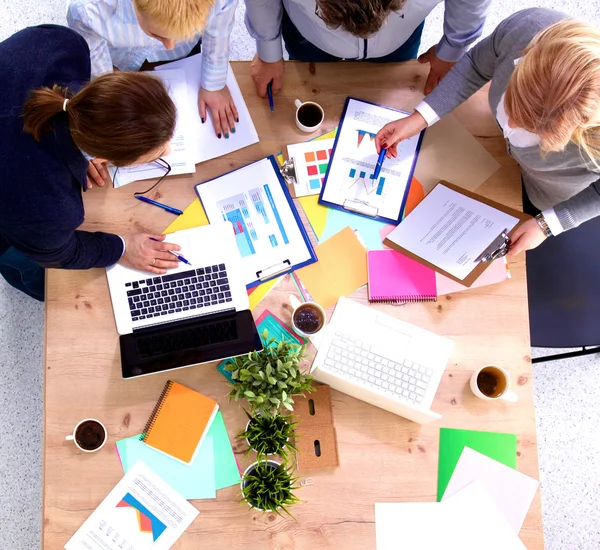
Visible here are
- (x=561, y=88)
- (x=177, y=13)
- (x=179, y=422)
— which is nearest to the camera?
(x=561, y=88)

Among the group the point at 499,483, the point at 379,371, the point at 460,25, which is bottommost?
the point at 499,483

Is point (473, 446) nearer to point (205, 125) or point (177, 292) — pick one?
point (177, 292)

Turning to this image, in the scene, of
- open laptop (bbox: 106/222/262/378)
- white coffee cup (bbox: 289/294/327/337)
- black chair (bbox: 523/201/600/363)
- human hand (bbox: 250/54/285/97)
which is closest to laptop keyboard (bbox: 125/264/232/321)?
open laptop (bbox: 106/222/262/378)

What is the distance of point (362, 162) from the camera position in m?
1.36

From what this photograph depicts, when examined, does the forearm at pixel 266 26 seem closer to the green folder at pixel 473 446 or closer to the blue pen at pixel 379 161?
the blue pen at pixel 379 161

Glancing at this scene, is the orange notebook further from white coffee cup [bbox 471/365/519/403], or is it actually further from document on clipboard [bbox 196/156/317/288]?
white coffee cup [bbox 471/365/519/403]

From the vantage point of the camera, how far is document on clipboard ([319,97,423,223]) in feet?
4.37

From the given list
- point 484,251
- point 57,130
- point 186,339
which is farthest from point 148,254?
point 484,251

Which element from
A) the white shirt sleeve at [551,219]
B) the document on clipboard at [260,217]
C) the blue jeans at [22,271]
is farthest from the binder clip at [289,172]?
the blue jeans at [22,271]

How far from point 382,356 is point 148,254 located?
0.59 metres

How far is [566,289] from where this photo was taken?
156 cm

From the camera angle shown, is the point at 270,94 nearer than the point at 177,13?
No

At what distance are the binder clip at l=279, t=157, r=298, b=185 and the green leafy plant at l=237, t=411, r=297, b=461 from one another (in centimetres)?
57

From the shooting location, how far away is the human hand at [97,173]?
4.20 feet
